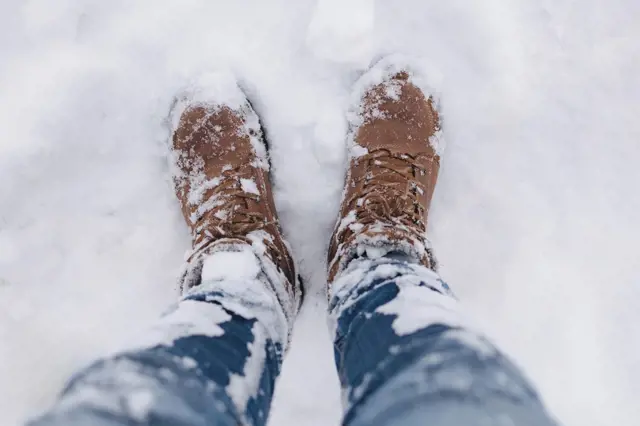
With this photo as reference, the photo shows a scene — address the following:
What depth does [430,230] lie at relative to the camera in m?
1.29

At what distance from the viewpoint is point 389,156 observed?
130 cm

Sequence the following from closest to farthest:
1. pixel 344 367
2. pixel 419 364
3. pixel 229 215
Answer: pixel 419 364
pixel 344 367
pixel 229 215

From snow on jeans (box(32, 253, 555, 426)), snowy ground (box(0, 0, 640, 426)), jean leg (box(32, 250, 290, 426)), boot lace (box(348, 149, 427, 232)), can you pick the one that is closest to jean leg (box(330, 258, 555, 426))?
snow on jeans (box(32, 253, 555, 426))

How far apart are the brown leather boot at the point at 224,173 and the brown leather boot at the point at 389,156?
18 centimetres

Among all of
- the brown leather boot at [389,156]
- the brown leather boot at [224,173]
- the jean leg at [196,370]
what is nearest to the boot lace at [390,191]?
the brown leather boot at [389,156]

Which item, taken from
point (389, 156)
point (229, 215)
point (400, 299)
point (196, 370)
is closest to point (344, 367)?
point (400, 299)

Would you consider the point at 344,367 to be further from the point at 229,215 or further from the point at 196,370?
the point at 229,215

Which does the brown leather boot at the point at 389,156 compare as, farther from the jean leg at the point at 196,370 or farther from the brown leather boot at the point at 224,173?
the jean leg at the point at 196,370

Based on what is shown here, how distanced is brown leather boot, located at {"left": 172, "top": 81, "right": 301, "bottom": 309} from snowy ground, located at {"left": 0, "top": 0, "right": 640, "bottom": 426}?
53 millimetres

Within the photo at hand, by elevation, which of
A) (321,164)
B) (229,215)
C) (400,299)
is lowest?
(400,299)

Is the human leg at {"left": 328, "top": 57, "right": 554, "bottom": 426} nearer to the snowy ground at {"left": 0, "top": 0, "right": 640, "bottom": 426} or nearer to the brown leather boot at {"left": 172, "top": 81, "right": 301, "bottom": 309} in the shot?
the snowy ground at {"left": 0, "top": 0, "right": 640, "bottom": 426}

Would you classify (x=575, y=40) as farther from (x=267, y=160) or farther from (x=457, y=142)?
(x=267, y=160)

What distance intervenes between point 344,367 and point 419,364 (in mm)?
191

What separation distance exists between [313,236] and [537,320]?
22.4 inches
